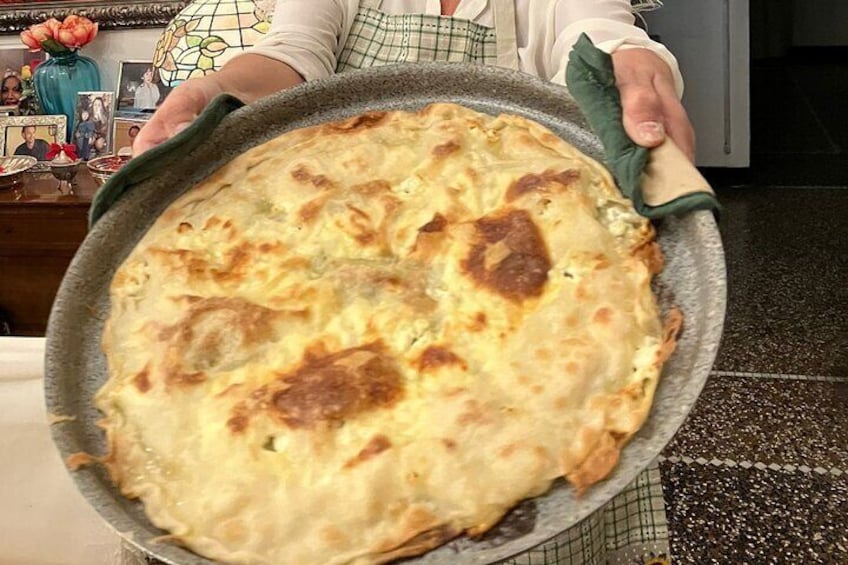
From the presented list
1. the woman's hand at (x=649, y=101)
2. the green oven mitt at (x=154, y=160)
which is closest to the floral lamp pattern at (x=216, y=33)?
the green oven mitt at (x=154, y=160)

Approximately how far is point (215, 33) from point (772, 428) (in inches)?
66.3

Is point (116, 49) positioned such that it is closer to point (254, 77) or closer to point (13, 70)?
point (13, 70)

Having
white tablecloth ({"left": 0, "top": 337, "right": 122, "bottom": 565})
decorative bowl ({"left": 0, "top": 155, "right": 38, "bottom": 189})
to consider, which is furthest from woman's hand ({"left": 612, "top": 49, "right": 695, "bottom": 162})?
decorative bowl ({"left": 0, "top": 155, "right": 38, "bottom": 189})

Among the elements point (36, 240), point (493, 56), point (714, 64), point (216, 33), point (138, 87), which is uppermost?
point (493, 56)

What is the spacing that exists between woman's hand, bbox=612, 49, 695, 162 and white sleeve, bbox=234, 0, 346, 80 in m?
0.41

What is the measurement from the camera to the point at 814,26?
578cm

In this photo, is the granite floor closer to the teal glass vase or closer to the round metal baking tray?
the round metal baking tray

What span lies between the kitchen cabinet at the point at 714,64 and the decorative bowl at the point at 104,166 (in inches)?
86.5

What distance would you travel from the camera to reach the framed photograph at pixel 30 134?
2.51 m

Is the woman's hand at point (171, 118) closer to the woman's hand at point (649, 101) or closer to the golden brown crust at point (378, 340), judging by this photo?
the golden brown crust at point (378, 340)

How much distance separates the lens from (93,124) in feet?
8.04

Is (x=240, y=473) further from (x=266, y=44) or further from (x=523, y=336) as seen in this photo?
(x=266, y=44)

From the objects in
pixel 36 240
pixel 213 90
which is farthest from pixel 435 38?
pixel 36 240

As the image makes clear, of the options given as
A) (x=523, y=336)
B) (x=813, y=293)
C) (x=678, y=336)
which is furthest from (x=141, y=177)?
(x=813, y=293)
